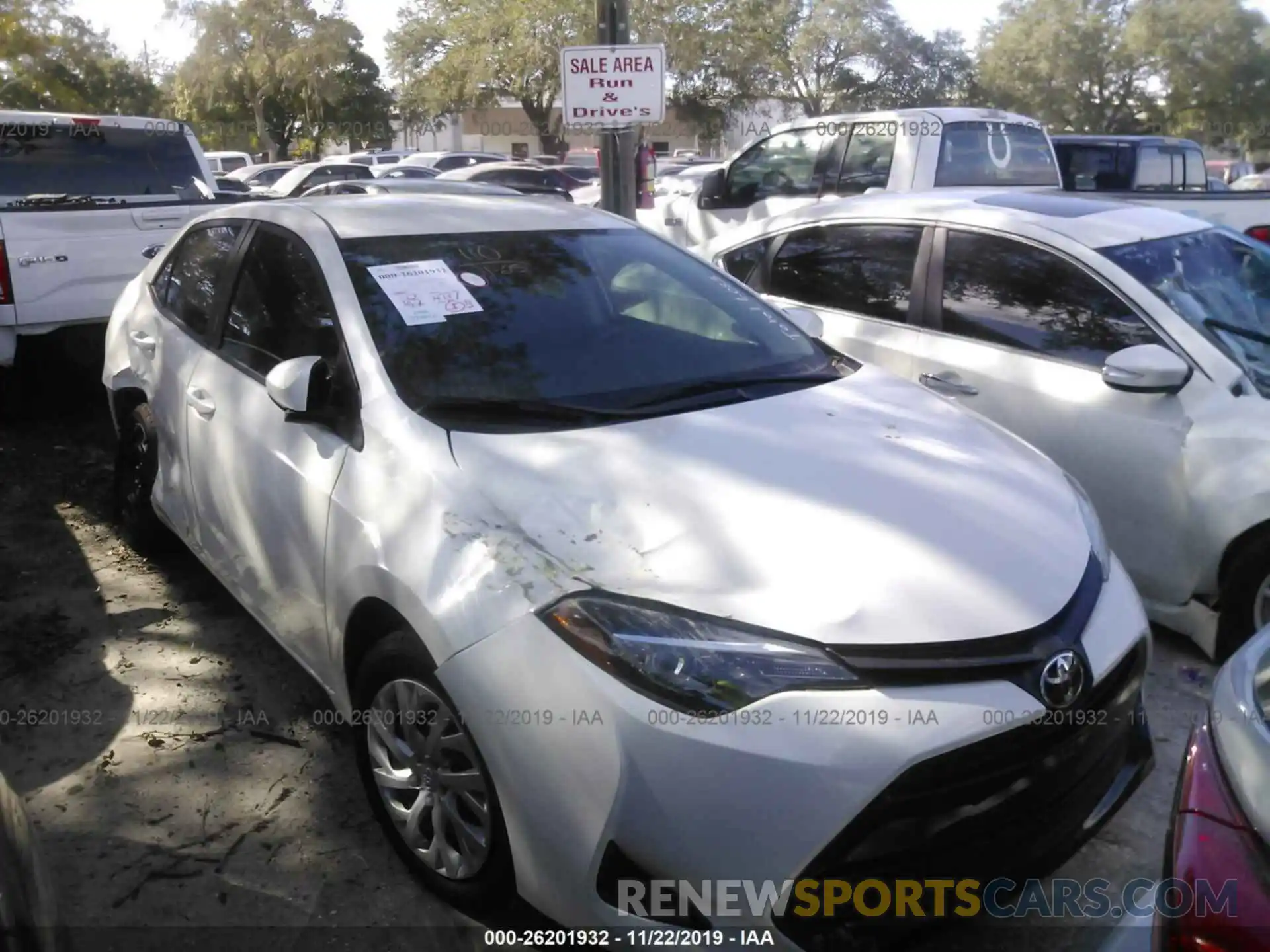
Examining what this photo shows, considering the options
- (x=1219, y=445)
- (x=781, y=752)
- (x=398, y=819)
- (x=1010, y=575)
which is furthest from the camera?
(x=1219, y=445)

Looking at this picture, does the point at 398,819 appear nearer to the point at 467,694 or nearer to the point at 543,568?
the point at 467,694

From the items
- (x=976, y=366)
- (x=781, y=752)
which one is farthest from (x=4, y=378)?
(x=781, y=752)

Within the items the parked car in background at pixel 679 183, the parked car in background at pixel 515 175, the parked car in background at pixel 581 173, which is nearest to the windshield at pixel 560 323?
the parked car in background at pixel 679 183

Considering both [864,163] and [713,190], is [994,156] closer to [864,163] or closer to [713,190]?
[864,163]

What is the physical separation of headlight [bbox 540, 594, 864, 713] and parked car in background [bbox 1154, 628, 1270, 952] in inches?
25.2

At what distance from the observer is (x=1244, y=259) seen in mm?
4453

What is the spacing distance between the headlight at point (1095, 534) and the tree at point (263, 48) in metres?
43.8

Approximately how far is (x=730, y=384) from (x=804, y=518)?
834mm

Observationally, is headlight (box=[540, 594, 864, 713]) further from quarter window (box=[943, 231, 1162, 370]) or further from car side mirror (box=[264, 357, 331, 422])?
quarter window (box=[943, 231, 1162, 370])

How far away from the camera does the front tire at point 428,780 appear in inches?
95.7

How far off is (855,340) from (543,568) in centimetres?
281

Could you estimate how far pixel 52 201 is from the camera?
6250 mm

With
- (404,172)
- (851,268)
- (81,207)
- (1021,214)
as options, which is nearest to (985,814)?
(1021,214)

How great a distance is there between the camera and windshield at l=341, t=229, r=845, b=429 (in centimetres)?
301
